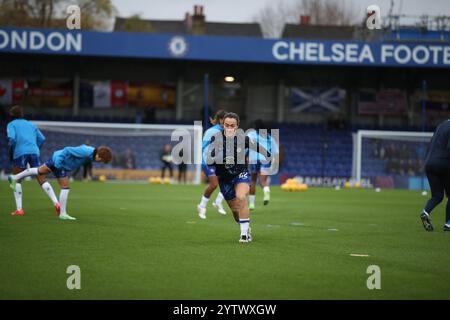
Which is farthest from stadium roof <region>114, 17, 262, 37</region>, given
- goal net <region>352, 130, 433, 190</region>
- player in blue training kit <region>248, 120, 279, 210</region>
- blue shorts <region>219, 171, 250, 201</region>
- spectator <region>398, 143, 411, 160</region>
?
blue shorts <region>219, 171, 250, 201</region>

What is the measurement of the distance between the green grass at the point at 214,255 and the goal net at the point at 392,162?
1849 centimetres

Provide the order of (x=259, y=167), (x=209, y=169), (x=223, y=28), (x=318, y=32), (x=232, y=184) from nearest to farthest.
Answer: (x=232, y=184) → (x=209, y=169) → (x=259, y=167) → (x=318, y=32) → (x=223, y=28)

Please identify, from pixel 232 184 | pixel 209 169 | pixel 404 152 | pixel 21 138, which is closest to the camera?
pixel 232 184

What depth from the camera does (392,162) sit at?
123 feet

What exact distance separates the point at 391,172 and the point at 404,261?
90.1 ft

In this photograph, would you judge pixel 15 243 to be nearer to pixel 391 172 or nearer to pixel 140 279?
pixel 140 279

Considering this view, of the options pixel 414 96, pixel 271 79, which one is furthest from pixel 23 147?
pixel 414 96

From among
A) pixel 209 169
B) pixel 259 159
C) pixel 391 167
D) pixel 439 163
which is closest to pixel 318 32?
pixel 391 167

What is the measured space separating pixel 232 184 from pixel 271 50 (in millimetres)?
28718

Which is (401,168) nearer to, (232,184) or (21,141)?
(21,141)

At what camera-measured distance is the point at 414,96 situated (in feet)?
152

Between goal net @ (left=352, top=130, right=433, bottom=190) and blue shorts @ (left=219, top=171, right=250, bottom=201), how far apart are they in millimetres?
25064

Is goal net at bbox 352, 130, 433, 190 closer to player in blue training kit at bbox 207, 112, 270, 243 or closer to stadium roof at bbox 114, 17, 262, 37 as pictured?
stadium roof at bbox 114, 17, 262, 37

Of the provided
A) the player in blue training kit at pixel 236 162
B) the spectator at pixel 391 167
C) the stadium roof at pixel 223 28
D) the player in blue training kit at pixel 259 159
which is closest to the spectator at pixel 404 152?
the spectator at pixel 391 167
